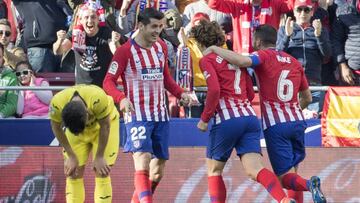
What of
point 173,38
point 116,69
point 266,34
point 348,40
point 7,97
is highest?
point 266,34

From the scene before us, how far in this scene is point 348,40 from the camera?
13.9 metres

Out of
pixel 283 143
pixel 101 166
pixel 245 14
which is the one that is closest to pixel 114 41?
pixel 245 14

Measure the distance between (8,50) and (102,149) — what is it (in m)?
Answer: 3.89

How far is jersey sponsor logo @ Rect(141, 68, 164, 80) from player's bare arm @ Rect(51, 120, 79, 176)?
1.16 m

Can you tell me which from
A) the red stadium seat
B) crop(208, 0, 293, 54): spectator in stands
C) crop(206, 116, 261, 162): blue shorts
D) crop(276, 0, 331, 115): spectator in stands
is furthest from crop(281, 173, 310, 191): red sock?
the red stadium seat

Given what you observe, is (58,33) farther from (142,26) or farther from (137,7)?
(142,26)

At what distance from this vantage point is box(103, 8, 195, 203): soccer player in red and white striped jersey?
36.6 feet

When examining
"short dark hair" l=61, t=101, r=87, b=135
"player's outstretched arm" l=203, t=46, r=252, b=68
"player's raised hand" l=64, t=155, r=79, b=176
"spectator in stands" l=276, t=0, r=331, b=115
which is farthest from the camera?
"spectator in stands" l=276, t=0, r=331, b=115

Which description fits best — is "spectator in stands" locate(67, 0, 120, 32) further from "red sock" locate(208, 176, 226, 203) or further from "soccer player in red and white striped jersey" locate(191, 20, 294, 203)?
"red sock" locate(208, 176, 226, 203)

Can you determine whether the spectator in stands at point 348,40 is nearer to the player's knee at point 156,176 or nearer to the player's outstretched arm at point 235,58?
the player's outstretched arm at point 235,58

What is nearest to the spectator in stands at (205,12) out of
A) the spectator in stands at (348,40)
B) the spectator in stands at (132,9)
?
the spectator in stands at (132,9)

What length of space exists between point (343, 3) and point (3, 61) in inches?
179

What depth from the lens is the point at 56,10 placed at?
1461 cm

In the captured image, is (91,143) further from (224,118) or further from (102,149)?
(224,118)
